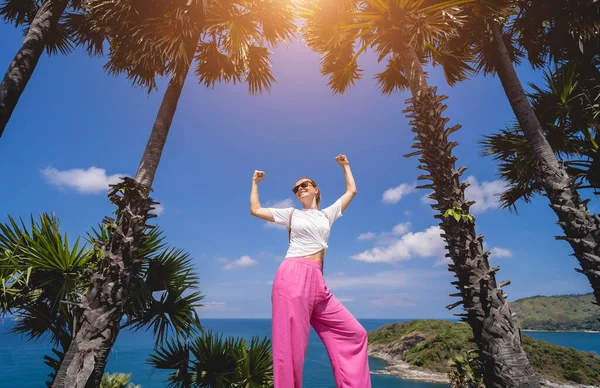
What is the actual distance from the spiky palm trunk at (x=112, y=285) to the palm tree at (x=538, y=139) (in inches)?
280

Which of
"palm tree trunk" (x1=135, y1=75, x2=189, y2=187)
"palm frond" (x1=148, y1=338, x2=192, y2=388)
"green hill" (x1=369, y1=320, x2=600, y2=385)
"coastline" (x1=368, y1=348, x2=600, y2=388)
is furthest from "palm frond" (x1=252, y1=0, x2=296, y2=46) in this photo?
"coastline" (x1=368, y1=348, x2=600, y2=388)

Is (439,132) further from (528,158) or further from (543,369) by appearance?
(543,369)

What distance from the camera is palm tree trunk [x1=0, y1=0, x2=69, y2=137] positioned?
17.8ft

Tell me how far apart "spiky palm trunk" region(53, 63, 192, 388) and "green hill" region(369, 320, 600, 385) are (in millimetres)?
37467

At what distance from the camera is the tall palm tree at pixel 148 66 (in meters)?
3.99

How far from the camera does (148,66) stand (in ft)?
20.2

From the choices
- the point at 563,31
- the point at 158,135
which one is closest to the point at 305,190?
the point at 158,135

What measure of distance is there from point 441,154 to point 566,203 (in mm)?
3159

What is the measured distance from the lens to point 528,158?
25.1 ft

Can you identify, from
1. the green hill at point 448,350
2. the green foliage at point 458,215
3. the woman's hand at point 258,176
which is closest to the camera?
the woman's hand at point 258,176

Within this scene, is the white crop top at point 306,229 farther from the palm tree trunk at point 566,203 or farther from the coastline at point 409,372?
the coastline at point 409,372

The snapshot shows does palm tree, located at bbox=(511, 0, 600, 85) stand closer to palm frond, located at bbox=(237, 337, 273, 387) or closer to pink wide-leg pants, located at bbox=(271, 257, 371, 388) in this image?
pink wide-leg pants, located at bbox=(271, 257, 371, 388)

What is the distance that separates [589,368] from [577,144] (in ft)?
211

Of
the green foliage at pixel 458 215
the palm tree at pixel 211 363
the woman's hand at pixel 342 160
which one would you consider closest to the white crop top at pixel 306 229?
the woman's hand at pixel 342 160
